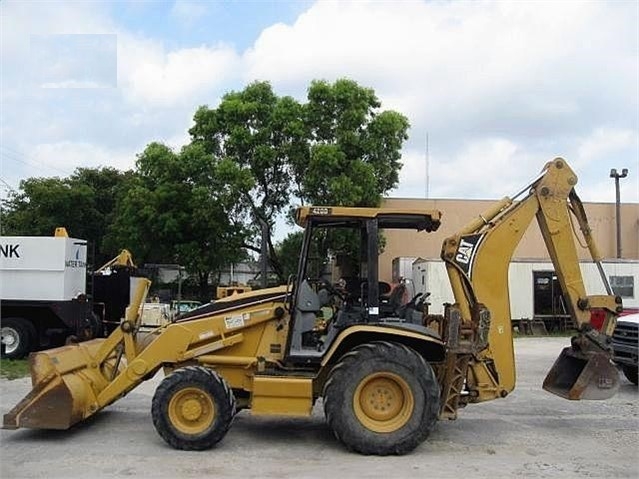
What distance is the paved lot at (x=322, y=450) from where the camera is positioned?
6836 mm

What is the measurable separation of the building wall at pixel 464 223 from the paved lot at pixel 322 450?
79.7 ft

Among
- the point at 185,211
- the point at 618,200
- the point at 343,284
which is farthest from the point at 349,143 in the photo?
the point at 343,284

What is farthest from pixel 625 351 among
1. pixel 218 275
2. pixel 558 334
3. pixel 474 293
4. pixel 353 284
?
pixel 218 275

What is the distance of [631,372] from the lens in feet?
41.0

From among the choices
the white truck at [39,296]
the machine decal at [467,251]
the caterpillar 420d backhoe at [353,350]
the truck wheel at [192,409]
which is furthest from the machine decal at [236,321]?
the white truck at [39,296]

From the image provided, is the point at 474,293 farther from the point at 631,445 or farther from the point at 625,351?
the point at 625,351

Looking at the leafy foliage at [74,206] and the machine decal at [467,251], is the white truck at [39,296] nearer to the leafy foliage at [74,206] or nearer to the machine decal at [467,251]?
the machine decal at [467,251]

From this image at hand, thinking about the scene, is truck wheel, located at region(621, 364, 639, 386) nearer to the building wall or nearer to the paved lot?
the paved lot

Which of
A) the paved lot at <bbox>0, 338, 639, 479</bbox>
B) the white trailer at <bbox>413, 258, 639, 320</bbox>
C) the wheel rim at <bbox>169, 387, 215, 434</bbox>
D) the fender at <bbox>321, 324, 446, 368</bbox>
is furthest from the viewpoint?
the white trailer at <bbox>413, 258, 639, 320</bbox>

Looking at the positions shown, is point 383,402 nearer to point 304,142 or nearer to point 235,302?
point 235,302

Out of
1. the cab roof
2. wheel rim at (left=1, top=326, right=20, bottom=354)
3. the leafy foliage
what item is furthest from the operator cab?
the leafy foliage

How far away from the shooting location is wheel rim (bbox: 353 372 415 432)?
7.51m

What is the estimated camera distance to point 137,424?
8812 millimetres

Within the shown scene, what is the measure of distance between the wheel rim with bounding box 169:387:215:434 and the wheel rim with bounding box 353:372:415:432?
1551 millimetres
